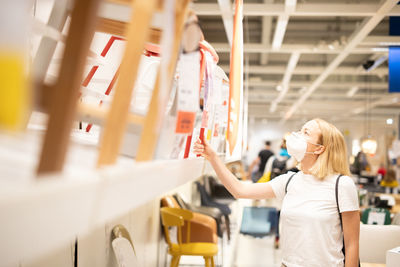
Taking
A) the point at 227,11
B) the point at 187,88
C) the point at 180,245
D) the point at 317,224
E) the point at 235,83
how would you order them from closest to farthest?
the point at 187,88, the point at 317,224, the point at 235,83, the point at 180,245, the point at 227,11

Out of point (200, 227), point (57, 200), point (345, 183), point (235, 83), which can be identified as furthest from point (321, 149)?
point (200, 227)

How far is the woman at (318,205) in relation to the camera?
8.06ft

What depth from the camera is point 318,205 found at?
8.18 feet

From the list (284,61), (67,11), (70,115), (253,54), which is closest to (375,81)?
(284,61)

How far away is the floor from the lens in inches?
213

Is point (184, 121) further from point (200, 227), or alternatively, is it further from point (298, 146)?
point (200, 227)

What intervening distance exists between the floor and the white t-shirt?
2835 millimetres

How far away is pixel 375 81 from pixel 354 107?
14.7 ft

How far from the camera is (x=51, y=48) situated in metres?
1.75

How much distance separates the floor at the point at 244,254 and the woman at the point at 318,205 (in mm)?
2829

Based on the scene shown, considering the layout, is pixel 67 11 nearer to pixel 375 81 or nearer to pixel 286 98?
pixel 375 81

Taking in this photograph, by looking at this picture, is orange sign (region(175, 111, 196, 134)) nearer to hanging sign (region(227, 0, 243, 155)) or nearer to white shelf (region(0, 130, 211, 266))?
white shelf (region(0, 130, 211, 266))

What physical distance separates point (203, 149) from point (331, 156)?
35.6 inches

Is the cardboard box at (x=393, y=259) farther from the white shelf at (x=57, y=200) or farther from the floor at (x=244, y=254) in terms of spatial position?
the white shelf at (x=57, y=200)
